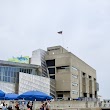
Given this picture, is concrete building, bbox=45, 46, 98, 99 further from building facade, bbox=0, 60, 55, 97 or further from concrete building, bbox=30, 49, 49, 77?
building facade, bbox=0, 60, 55, 97

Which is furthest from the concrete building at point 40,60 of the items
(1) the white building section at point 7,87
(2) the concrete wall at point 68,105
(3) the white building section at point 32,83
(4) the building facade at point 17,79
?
(2) the concrete wall at point 68,105

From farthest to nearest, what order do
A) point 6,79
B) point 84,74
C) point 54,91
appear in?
point 84,74 < point 54,91 < point 6,79

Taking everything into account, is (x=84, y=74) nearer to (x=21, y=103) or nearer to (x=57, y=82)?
(x=57, y=82)

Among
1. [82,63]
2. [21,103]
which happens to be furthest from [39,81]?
[21,103]

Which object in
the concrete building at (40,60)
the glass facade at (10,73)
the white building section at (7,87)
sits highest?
the concrete building at (40,60)

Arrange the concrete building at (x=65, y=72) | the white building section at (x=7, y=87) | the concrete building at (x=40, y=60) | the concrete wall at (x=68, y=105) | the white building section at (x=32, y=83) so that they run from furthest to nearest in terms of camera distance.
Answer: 1. the concrete building at (x=40, y=60)
2. the concrete building at (x=65, y=72)
3. the white building section at (x=32, y=83)
4. the white building section at (x=7, y=87)
5. the concrete wall at (x=68, y=105)

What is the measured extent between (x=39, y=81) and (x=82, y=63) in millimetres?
21102

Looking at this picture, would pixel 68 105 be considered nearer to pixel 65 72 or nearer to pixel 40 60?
pixel 65 72

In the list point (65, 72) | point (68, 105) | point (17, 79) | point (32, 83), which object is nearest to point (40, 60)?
point (65, 72)

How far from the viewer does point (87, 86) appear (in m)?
78.6

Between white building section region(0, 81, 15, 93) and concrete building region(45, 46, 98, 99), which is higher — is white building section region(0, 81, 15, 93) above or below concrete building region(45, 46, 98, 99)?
below

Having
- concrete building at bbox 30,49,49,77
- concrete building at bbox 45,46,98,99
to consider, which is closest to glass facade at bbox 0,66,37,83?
concrete building at bbox 30,49,49,77

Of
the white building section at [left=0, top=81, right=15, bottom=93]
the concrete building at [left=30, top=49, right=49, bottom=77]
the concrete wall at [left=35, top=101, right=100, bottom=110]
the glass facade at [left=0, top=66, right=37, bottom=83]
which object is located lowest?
the concrete wall at [left=35, top=101, right=100, bottom=110]

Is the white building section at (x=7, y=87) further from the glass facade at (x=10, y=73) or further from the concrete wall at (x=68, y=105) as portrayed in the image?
the concrete wall at (x=68, y=105)
